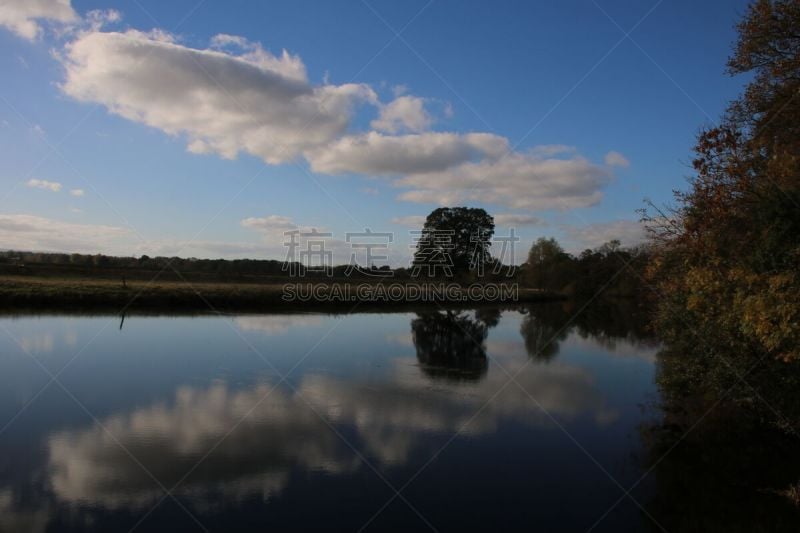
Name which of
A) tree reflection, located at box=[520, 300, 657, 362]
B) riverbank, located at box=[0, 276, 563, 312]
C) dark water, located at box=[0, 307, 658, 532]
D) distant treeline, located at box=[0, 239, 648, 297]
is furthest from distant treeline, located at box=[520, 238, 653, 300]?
dark water, located at box=[0, 307, 658, 532]

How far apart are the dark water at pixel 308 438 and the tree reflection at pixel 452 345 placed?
8.4 inches

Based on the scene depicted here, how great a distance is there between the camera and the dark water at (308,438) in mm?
7082

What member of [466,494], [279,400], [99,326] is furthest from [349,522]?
[99,326]

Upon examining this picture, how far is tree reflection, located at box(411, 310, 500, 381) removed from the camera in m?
17.3

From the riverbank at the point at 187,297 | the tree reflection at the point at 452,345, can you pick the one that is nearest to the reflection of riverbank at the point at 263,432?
the tree reflection at the point at 452,345

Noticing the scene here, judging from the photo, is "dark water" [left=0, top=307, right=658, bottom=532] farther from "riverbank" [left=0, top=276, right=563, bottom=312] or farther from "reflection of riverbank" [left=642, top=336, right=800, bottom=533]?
"riverbank" [left=0, top=276, right=563, bottom=312]

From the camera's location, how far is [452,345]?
23141 millimetres

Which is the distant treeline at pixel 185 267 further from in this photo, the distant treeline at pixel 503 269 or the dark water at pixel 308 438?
the dark water at pixel 308 438

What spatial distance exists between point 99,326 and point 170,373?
10906mm

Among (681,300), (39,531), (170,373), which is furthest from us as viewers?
(170,373)

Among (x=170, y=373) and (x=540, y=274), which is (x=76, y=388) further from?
(x=540, y=274)

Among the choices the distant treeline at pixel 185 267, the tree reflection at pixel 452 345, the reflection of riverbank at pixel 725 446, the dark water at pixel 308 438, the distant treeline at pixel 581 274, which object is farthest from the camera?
the distant treeline at pixel 581 274

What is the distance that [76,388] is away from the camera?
1284cm

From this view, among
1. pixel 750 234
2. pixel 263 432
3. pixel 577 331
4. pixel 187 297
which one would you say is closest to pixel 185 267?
pixel 187 297
